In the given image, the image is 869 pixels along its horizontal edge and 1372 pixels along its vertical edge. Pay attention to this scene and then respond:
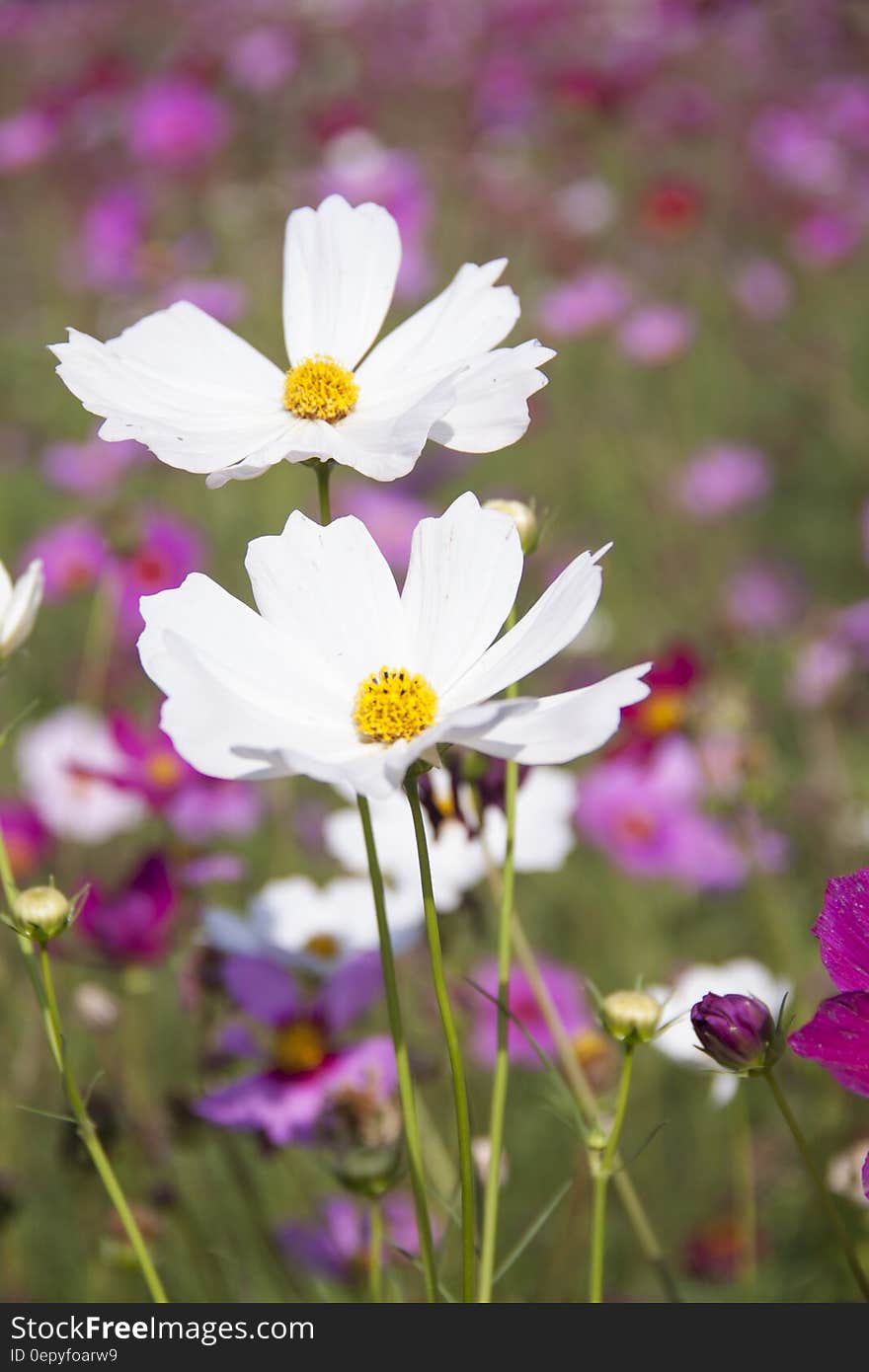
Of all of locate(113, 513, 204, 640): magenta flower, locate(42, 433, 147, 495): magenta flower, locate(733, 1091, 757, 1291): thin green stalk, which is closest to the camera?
locate(733, 1091, 757, 1291): thin green stalk

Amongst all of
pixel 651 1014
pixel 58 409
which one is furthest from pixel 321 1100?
pixel 58 409

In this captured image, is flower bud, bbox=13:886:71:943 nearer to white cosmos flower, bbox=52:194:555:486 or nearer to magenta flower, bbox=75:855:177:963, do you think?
white cosmos flower, bbox=52:194:555:486

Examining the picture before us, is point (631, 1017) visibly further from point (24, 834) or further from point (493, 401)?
point (24, 834)

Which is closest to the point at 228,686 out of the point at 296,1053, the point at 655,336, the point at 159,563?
the point at 296,1053

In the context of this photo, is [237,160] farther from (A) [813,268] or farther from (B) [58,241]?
(A) [813,268]

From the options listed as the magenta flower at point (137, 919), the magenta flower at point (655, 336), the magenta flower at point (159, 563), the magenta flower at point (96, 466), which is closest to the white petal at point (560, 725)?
the magenta flower at point (137, 919)

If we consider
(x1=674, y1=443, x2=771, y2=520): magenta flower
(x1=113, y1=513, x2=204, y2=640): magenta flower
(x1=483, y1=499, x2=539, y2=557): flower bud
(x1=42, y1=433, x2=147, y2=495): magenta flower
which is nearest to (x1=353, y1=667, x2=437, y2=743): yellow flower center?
(x1=483, y1=499, x2=539, y2=557): flower bud

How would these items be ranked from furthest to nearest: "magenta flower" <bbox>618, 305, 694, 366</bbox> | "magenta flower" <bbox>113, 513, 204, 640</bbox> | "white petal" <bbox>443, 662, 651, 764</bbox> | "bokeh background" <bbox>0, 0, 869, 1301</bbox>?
"magenta flower" <bbox>618, 305, 694, 366</bbox>, "magenta flower" <bbox>113, 513, 204, 640</bbox>, "bokeh background" <bbox>0, 0, 869, 1301</bbox>, "white petal" <bbox>443, 662, 651, 764</bbox>
